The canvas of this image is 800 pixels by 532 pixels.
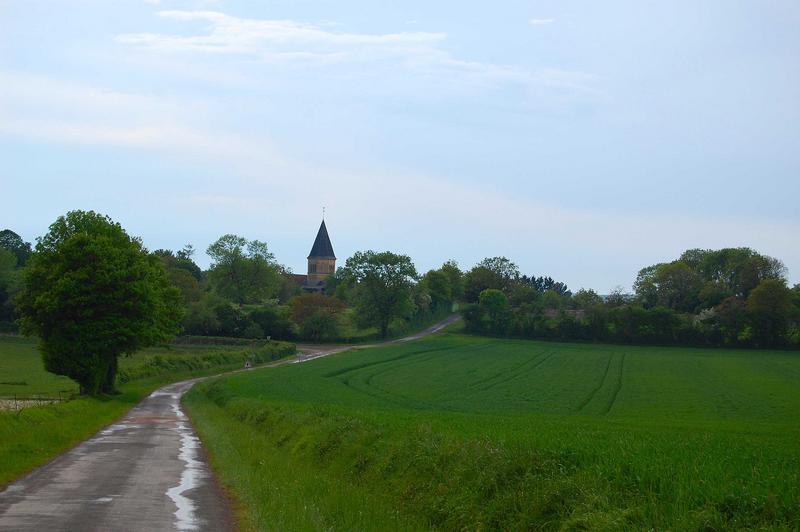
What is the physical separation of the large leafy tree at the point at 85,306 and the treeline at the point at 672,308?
254 ft

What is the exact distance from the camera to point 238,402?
40188mm

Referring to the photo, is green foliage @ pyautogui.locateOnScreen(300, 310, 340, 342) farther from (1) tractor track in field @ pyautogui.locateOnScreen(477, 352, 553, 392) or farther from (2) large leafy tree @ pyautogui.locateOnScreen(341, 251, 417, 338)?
(1) tractor track in field @ pyautogui.locateOnScreen(477, 352, 553, 392)

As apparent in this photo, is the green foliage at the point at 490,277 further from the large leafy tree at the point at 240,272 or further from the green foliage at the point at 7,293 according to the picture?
the green foliage at the point at 7,293

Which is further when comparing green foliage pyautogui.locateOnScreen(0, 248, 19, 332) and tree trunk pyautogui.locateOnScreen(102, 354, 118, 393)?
green foliage pyautogui.locateOnScreen(0, 248, 19, 332)

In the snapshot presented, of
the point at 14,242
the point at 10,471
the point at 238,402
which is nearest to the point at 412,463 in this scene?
the point at 10,471

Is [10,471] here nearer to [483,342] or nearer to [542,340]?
[483,342]

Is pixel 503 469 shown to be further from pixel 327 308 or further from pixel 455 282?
pixel 455 282

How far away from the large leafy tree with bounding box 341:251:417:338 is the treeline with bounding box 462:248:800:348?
11.0 meters

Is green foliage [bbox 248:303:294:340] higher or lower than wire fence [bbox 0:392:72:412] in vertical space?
higher

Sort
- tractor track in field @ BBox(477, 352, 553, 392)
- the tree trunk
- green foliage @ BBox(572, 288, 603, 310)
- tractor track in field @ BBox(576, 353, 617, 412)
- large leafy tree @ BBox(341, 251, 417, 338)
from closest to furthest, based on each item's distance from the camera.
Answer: tractor track in field @ BBox(576, 353, 617, 412)
the tree trunk
tractor track in field @ BBox(477, 352, 553, 392)
large leafy tree @ BBox(341, 251, 417, 338)
green foliage @ BBox(572, 288, 603, 310)

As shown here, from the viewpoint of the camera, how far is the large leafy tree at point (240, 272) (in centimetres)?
16625

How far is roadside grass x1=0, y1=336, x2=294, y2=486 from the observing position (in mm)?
22828

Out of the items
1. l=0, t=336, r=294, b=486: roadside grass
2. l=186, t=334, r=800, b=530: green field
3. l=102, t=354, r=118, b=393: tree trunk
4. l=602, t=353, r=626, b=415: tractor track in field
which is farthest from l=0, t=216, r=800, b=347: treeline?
l=186, t=334, r=800, b=530: green field

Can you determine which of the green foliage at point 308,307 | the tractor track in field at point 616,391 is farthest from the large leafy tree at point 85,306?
the green foliage at point 308,307
